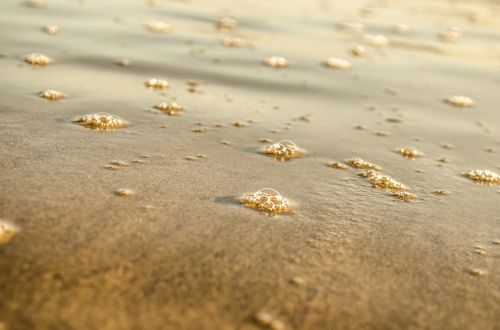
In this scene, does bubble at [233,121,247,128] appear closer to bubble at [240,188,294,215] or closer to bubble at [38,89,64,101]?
bubble at [240,188,294,215]

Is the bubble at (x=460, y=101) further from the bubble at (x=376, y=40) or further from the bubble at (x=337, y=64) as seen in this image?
the bubble at (x=376, y=40)

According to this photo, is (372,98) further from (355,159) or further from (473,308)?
(473,308)

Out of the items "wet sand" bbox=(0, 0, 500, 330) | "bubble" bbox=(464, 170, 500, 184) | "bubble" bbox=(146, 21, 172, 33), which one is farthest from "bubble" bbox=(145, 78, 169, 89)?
"bubble" bbox=(464, 170, 500, 184)

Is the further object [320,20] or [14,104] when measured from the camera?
[320,20]

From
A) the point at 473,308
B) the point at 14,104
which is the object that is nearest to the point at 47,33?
the point at 14,104

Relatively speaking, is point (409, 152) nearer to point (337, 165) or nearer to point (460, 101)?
point (337, 165)
